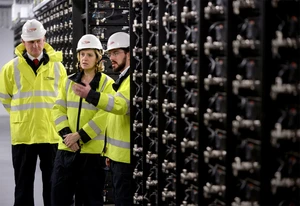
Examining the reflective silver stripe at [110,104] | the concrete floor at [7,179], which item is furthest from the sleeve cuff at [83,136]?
the concrete floor at [7,179]

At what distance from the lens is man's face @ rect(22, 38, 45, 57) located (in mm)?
8633

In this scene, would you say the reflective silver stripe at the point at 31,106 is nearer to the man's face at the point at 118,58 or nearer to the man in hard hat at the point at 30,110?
the man in hard hat at the point at 30,110

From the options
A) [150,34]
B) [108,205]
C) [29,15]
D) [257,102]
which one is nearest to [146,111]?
[150,34]

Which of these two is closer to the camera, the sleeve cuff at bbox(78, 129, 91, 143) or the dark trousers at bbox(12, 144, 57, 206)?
the sleeve cuff at bbox(78, 129, 91, 143)

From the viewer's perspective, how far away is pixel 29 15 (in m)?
20.5

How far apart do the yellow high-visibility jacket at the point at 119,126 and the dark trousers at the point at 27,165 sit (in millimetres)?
1410

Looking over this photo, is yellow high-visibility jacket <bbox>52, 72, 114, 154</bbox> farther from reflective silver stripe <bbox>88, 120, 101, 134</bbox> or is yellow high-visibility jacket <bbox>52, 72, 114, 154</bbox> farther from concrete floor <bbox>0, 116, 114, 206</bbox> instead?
concrete floor <bbox>0, 116, 114, 206</bbox>

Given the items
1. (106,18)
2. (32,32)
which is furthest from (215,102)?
(106,18)

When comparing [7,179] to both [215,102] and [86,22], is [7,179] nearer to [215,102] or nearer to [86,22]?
[86,22]

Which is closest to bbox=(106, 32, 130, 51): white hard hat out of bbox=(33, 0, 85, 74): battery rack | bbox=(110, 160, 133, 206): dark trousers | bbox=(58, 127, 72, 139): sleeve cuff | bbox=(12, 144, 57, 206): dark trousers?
bbox=(58, 127, 72, 139): sleeve cuff

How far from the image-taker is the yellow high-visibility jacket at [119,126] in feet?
23.4

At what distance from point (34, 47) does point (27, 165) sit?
4.46 feet

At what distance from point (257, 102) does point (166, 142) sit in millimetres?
1916

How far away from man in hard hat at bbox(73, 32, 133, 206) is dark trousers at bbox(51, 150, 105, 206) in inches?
19.5
